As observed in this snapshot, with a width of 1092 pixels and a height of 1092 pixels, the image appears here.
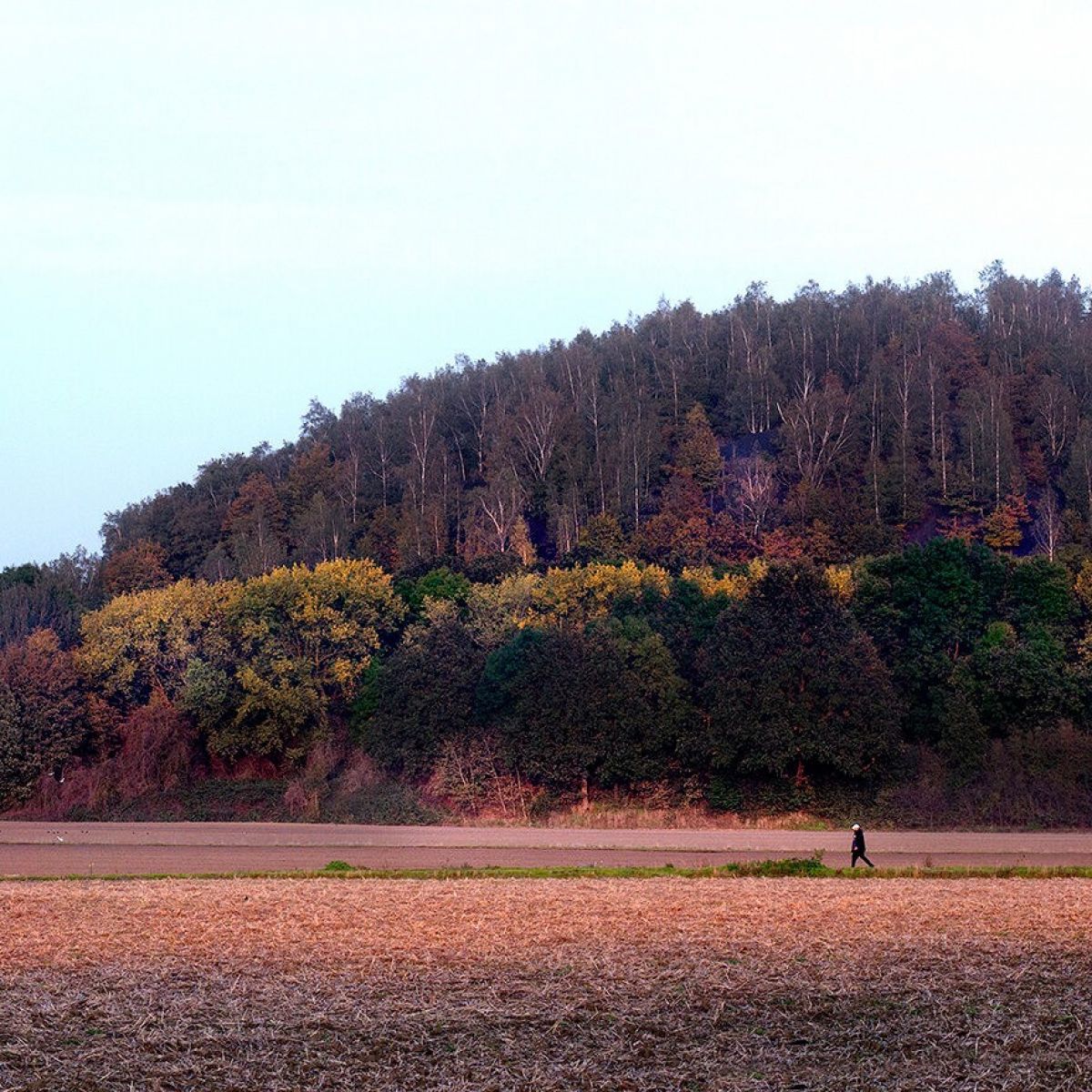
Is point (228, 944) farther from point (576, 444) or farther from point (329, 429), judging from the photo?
point (329, 429)

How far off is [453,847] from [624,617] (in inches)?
1029

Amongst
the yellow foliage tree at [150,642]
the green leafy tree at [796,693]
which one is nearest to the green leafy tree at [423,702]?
the yellow foliage tree at [150,642]

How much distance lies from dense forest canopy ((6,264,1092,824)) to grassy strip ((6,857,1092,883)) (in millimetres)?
19943

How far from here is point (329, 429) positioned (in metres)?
135

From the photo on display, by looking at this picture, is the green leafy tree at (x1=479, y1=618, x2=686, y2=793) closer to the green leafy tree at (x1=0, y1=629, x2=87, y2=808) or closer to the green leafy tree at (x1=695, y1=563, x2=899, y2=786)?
the green leafy tree at (x1=695, y1=563, x2=899, y2=786)

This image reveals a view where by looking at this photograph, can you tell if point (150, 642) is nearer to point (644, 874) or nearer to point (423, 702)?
point (423, 702)

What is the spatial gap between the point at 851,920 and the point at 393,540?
8199 cm

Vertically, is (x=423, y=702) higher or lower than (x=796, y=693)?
lower

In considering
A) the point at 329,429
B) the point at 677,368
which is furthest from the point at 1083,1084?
the point at 329,429

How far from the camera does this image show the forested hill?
94.7m

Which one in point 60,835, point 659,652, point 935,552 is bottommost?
point 60,835

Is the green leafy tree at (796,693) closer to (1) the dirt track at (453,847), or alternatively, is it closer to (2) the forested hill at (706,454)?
(1) the dirt track at (453,847)

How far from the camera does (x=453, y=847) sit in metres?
44.4

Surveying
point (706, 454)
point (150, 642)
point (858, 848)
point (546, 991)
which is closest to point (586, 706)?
point (858, 848)
